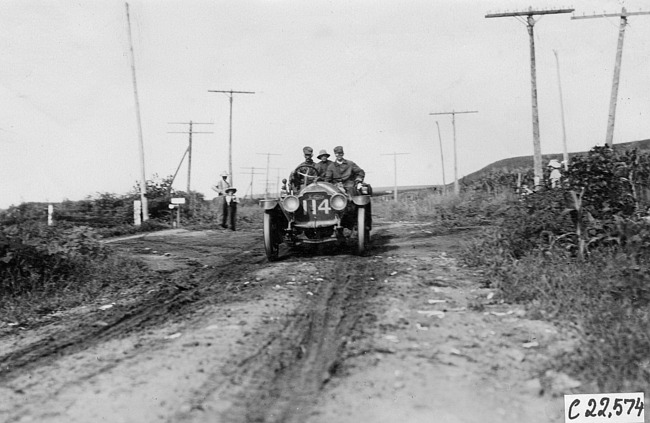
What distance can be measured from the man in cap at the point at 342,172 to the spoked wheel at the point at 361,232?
3.95 ft

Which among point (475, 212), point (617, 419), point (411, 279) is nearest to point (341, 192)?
point (411, 279)

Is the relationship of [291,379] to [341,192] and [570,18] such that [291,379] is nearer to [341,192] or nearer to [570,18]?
[341,192]

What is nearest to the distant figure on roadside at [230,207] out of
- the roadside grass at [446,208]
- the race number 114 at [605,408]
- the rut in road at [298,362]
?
the roadside grass at [446,208]

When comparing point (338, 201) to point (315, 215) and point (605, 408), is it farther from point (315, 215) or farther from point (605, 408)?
point (605, 408)

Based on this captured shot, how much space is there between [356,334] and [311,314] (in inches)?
32.7

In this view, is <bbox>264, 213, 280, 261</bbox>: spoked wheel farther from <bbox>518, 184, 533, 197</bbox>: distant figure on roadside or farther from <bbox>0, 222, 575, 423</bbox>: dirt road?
<bbox>518, 184, 533, 197</bbox>: distant figure on roadside

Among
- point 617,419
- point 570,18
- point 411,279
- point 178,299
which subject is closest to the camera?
point 617,419

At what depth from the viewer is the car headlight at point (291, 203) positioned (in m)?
9.16

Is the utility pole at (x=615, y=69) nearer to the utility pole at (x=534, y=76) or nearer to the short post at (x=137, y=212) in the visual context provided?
the utility pole at (x=534, y=76)

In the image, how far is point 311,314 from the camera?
219 inches

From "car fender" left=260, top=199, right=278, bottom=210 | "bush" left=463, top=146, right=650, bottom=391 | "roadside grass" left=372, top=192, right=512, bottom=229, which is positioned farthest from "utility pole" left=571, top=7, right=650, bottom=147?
"car fender" left=260, top=199, right=278, bottom=210

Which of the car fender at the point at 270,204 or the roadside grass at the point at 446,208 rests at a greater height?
the roadside grass at the point at 446,208

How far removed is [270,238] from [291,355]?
16.1ft

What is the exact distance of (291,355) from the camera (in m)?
4.36
